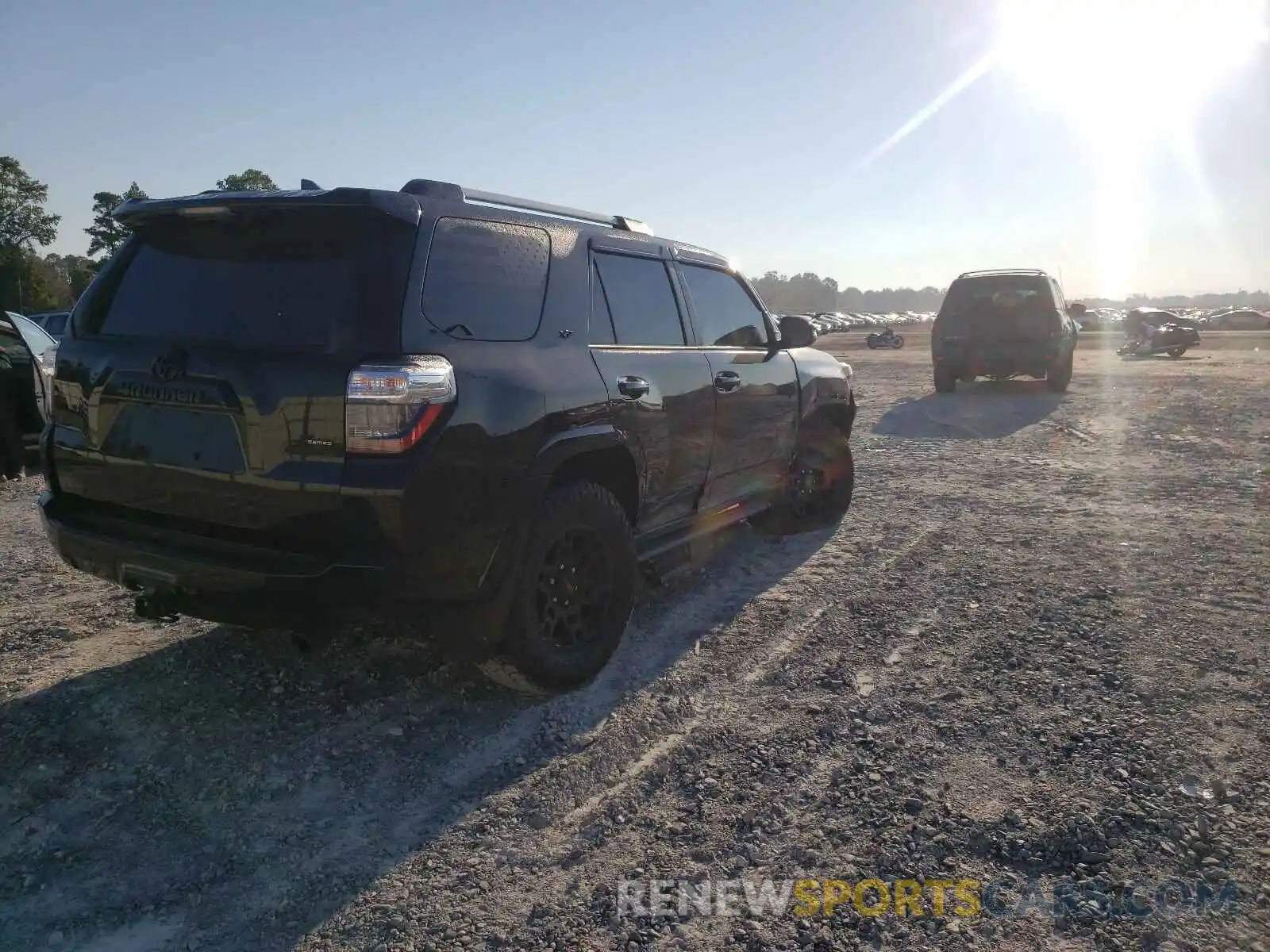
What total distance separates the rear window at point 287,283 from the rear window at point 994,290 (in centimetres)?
1364

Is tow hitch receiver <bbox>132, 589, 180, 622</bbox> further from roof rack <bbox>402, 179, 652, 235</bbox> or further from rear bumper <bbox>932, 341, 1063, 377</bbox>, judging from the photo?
rear bumper <bbox>932, 341, 1063, 377</bbox>

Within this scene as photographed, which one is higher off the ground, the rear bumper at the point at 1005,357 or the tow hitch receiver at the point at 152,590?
the rear bumper at the point at 1005,357

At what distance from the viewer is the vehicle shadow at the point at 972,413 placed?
11.2m

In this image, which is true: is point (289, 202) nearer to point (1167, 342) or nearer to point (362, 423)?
point (362, 423)

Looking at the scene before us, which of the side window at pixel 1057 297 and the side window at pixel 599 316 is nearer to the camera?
the side window at pixel 599 316

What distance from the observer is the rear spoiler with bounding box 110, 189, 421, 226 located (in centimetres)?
304

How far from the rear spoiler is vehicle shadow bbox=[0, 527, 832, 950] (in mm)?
1576

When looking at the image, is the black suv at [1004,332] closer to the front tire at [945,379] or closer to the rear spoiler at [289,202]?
the front tire at [945,379]

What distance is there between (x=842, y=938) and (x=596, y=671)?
169cm

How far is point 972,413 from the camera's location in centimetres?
1302

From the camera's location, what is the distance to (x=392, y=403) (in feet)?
9.44

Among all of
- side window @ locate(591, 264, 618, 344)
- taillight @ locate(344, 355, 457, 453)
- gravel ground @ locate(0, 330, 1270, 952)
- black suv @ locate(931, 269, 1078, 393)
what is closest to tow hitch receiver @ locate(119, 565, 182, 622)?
gravel ground @ locate(0, 330, 1270, 952)

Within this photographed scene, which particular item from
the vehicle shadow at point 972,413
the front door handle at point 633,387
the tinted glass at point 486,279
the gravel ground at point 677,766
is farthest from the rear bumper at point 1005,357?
the tinted glass at point 486,279

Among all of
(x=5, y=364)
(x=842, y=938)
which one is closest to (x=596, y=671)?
(x=842, y=938)
